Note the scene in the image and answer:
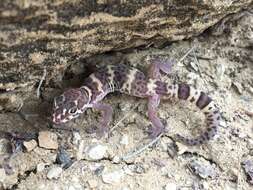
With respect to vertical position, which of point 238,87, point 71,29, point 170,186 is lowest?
point 170,186

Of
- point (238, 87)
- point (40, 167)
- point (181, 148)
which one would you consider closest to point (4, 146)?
point (40, 167)

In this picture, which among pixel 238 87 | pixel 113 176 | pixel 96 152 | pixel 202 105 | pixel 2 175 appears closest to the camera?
pixel 2 175

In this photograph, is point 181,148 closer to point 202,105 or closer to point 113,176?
point 202,105

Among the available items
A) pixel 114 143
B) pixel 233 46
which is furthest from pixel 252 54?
pixel 114 143

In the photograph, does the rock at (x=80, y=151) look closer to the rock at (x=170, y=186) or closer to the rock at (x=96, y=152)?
the rock at (x=96, y=152)

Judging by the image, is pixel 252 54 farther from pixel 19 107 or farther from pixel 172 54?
pixel 19 107

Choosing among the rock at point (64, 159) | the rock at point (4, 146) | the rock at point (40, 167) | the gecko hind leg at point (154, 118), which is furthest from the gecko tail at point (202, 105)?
the rock at point (4, 146)
